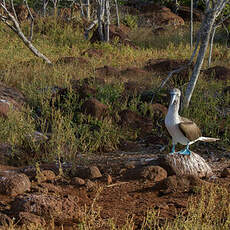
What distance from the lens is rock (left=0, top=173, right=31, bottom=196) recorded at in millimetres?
3682

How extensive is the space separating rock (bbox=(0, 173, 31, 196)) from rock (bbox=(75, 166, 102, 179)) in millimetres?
753

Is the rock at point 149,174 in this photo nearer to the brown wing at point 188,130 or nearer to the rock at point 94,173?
the rock at point 94,173

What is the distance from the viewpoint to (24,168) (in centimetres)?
457

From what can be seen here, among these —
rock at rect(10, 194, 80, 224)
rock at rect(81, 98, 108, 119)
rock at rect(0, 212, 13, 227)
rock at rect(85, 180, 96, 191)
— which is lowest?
rock at rect(81, 98, 108, 119)

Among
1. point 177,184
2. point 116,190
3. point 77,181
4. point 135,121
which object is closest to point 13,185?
point 77,181

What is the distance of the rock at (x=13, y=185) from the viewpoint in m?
3.68

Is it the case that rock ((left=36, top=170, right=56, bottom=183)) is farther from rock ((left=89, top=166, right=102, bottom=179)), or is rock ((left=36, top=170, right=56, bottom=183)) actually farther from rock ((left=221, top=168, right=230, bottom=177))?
rock ((left=221, top=168, right=230, bottom=177))

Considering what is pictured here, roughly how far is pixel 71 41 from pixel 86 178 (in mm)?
10206

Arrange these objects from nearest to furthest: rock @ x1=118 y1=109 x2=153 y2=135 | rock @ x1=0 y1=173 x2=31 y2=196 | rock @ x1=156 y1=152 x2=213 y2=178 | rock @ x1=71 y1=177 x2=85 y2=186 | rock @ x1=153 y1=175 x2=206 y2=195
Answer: rock @ x1=0 y1=173 x2=31 y2=196 < rock @ x1=153 y1=175 x2=206 y2=195 < rock @ x1=71 y1=177 x2=85 y2=186 < rock @ x1=156 y1=152 x2=213 y2=178 < rock @ x1=118 y1=109 x2=153 y2=135

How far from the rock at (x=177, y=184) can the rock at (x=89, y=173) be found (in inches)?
26.8

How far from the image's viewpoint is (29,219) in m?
3.02

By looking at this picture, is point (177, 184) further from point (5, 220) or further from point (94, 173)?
point (5, 220)

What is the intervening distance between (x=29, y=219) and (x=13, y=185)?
2.44 feet

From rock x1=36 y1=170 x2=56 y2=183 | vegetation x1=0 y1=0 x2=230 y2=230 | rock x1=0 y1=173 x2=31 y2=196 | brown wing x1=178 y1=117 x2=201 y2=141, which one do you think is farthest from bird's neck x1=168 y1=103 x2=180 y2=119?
rock x1=0 y1=173 x2=31 y2=196
